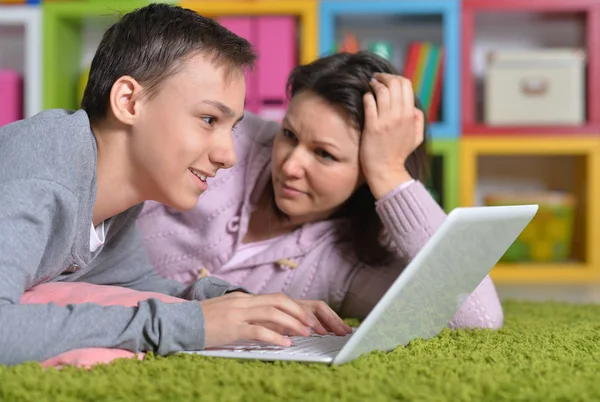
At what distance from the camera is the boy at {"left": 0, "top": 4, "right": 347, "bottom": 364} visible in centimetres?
86

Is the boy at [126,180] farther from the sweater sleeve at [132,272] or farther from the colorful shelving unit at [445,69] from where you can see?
the colorful shelving unit at [445,69]

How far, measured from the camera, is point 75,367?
821 millimetres

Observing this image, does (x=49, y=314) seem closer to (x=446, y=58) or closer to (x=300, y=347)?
(x=300, y=347)

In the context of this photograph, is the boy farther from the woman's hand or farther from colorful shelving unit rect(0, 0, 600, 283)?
colorful shelving unit rect(0, 0, 600, 283)

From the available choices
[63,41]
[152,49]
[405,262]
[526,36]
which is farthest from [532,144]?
[152,49]

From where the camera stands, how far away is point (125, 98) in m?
1.05

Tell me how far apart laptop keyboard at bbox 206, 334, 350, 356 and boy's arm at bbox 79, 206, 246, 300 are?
0.23m

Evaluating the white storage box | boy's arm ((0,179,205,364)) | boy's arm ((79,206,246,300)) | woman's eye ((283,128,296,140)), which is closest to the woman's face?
woman's eye ((283,128,296,140))

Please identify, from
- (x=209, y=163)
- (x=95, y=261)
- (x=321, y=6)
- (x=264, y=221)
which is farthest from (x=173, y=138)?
(x=321, y=6)

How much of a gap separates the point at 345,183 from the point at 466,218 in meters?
0.56

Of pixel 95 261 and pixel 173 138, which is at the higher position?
pixel 173 138

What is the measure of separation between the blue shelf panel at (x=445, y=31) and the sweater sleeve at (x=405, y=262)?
1.37m

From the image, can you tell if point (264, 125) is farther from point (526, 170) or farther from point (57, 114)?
point (526, 170)

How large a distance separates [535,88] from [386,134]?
5.26ft
